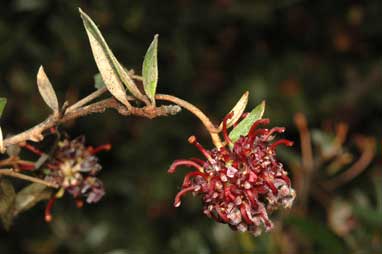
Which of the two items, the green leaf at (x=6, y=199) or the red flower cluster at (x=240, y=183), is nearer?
the red flower cluster at (x=240, y=183)

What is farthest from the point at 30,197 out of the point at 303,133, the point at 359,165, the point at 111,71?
the point at 359,165

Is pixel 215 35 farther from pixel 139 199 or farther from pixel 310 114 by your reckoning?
pixel 139 199

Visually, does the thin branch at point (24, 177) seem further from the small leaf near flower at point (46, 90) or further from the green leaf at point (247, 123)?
the green leaf at point (247, 123)

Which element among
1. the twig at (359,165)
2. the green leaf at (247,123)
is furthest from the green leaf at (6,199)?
the twig at (359,165)

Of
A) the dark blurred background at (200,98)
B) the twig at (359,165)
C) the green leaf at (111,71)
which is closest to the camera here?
the green leaf at (111,71)

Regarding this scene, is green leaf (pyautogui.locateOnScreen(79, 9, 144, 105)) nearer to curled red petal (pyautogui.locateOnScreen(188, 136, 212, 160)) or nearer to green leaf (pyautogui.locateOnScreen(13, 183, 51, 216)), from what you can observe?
curled red petal (pyautogui.locateOnScreen(188, 136, 212, 160))

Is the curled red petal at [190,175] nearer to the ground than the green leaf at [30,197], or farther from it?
farther from it

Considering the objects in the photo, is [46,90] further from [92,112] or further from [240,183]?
[240,183]

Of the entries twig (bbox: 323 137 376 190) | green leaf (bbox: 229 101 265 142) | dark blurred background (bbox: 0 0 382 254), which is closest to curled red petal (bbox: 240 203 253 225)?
green leaf (bbox: 229 101 265 142)

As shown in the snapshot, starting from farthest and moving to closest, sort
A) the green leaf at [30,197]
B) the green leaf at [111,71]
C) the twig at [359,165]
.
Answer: the twig at [359,165] < the green leaf at [30,197] < the green leaf at [111,71]
